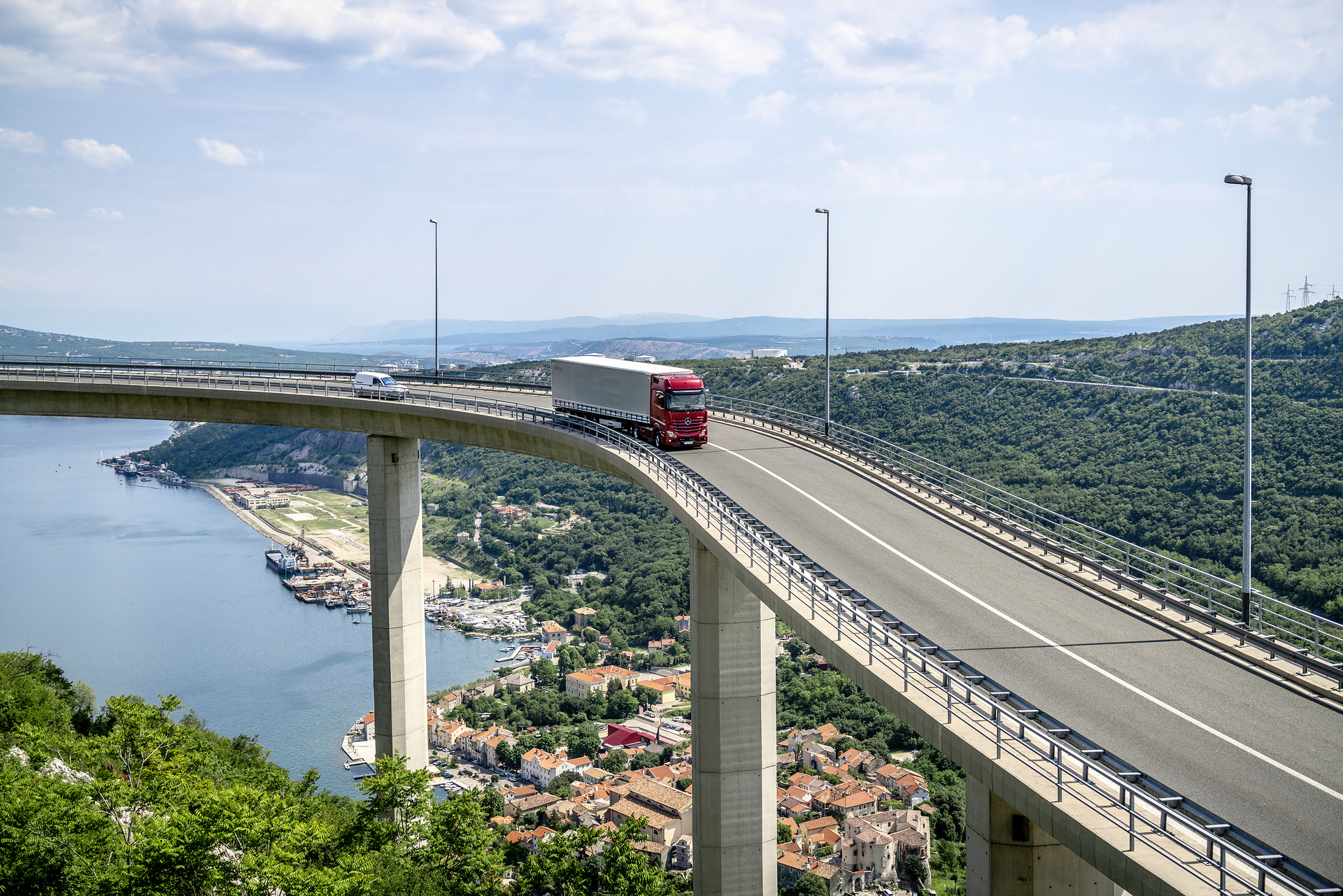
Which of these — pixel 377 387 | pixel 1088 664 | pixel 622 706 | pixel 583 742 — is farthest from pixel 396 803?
pixel 622 706

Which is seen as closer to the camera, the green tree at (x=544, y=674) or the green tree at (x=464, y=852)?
the green tree at (x=464, y=852)

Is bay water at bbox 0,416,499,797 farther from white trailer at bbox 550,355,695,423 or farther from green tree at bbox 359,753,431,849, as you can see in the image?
green tree at bbox 359,753,431,849

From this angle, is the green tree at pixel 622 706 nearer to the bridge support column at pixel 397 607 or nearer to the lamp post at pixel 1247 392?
the bridge support column at pixel 397 607

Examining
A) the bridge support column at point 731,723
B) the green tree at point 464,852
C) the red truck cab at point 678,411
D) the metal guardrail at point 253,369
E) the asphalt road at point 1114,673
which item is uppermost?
the metal guardrail at point 253,369

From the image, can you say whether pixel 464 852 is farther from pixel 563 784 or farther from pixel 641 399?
pixel 563 784

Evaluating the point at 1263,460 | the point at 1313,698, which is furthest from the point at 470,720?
the point at 1313,698

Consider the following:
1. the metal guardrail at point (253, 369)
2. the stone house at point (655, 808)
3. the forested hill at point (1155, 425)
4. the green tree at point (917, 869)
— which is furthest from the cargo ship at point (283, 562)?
the green tree at point (917, 869)
